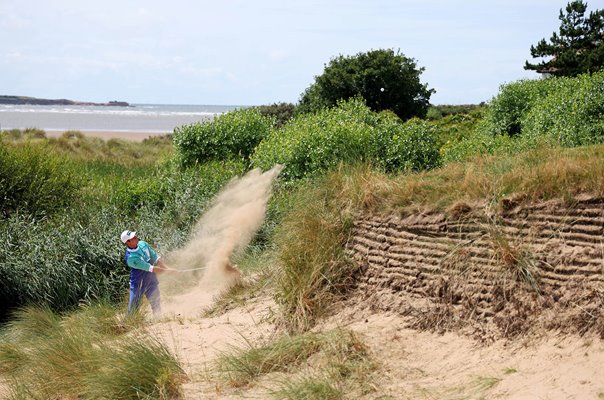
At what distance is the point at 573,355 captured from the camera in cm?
638

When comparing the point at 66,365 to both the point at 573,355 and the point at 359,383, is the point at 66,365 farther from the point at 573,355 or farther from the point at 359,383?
the point at 573,355

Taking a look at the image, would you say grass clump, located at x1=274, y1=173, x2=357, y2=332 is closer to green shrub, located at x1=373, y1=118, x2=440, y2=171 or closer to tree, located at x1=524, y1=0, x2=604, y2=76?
green shrub, located at x1=373, y1=118, x2=440, y2=171

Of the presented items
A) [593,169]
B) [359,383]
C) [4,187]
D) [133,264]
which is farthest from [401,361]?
[4,187]

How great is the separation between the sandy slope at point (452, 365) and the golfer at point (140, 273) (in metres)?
2.52

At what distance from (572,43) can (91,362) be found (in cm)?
2355

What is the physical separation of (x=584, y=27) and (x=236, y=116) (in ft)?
49.1

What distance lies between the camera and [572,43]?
28.4 metres

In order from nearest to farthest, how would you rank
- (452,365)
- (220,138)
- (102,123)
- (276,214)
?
(452,365) → (276,214) → (220,138) → (102,123)

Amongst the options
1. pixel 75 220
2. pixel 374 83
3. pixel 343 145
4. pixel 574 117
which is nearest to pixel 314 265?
pixel 343 145

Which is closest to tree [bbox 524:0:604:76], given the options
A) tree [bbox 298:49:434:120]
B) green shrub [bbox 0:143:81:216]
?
tree [bbox 298:49:434:120]

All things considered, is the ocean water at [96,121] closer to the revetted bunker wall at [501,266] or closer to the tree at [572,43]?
the tree at [572,43]

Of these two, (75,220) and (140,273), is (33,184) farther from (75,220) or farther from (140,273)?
(140,273)

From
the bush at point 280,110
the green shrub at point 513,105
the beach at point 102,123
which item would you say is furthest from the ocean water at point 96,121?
the green shrub at point 513,105

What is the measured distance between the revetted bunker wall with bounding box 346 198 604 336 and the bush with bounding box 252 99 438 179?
466cm
